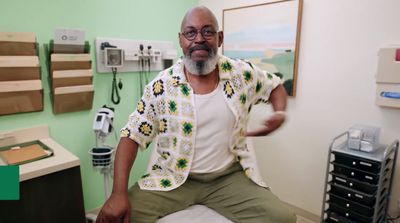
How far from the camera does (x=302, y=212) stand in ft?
6.92

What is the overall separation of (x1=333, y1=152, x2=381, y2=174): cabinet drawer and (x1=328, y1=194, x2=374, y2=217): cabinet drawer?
223 millimetres

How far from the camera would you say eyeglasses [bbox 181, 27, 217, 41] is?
1.22 meters

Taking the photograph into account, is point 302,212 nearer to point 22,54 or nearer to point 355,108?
point 355,108

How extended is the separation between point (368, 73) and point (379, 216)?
86 centimetres

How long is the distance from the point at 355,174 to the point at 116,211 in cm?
136

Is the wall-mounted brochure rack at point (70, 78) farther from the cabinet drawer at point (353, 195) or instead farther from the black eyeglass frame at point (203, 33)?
the cabinet drawer at point (353, 195)

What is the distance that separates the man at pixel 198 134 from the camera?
1162mm

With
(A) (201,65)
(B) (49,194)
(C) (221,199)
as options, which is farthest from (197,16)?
(B) (49,194)

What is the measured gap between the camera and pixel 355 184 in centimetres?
162

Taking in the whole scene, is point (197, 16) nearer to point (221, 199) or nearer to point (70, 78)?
point (221, 199)

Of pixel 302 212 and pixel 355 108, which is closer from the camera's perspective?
pixel 355 108

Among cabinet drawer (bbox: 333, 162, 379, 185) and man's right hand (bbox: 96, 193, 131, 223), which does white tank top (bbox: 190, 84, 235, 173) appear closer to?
man's right hand (bbox: 96, 193, 131, 223)

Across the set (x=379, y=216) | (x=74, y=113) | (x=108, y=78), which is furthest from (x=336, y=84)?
(x=74, y=113)

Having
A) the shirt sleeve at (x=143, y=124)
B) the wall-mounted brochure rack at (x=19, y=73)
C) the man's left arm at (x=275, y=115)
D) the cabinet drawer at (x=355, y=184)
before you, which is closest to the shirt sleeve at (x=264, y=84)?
the man's left arm at (x=275, y=115)
